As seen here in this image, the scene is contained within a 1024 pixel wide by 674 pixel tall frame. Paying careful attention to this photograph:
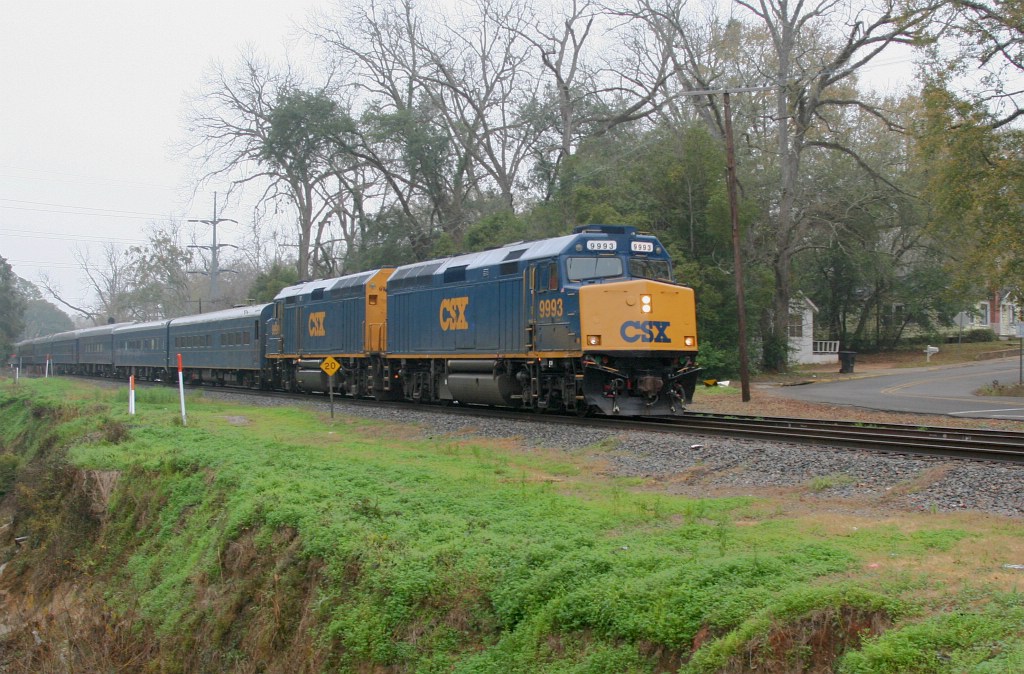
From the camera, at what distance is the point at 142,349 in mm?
48906

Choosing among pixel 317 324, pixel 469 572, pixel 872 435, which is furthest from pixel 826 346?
pixel 469 572

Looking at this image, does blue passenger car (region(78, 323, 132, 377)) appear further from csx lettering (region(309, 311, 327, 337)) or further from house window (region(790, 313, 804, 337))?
house window (region(790, 313, 804, 337))

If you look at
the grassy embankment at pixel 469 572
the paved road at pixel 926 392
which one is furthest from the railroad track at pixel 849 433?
the paved road at pixel 926 392

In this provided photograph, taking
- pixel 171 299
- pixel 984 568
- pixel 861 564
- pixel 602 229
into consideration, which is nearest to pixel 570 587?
pixel 861 564

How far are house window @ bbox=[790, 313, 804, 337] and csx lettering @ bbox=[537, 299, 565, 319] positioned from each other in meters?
36.7

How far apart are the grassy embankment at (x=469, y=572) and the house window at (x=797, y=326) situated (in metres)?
40.3

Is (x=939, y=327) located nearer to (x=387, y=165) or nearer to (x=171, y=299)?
(x=387, y=165)

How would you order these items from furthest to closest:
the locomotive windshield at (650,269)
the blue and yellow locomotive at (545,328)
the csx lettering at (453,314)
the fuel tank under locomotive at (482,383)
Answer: the csx lettering at (453,314), the fuel tank under locomotive at (482,383), the locomotive windshield at (650,269), the blue and yellow locomotive at (545,328)

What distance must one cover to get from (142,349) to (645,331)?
3843 cm

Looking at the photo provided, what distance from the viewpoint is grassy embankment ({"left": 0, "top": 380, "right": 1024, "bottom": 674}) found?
18.5ft

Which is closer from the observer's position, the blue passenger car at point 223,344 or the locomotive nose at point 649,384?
the locomotive nose at point 649,384

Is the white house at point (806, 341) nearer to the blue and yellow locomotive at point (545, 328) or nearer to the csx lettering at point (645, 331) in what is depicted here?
the blue and yellow locomotive at point (545, 328)

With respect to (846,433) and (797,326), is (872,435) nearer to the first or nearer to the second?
(846,433)

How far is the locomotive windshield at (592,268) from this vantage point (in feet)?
62.0
